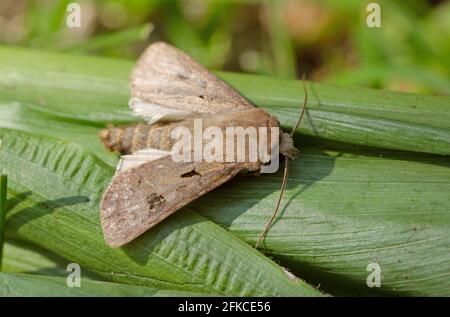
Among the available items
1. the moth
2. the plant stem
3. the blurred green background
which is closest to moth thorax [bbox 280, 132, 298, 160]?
the moth

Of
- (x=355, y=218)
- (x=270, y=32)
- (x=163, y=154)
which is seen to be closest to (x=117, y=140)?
(x=163, y=154)

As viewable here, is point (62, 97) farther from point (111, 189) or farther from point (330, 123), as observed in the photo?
point (330, 123)

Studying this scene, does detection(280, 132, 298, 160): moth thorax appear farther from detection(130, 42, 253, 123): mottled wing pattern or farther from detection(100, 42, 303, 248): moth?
detection(130, 42, 253, 123): mottled wing pattern

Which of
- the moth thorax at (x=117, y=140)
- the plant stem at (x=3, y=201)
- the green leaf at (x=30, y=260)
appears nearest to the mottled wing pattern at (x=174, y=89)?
the moth thorax at (x=117, y=140)

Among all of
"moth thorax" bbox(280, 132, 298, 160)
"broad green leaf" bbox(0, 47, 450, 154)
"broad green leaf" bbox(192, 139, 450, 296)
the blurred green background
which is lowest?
"broad green leaf" bbox(192, 139, 450, 296)

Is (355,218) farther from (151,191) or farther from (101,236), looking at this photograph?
(101,236)

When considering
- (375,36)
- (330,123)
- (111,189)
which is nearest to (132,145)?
(111,189)
